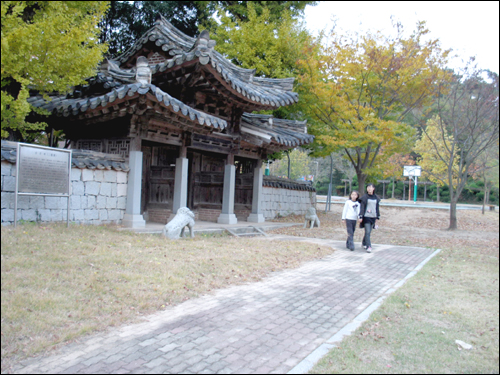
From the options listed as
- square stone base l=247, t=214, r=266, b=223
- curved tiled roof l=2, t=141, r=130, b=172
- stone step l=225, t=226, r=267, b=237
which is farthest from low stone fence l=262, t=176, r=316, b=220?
curved tiled roof l=2, t=141, r=130, b=172

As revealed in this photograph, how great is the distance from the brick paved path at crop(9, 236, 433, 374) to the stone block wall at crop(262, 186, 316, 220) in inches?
392

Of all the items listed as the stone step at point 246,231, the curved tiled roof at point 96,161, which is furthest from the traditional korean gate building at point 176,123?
the stone step at point 246,231

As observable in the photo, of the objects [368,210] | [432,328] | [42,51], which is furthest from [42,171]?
[368,210]

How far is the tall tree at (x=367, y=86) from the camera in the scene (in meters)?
16.4

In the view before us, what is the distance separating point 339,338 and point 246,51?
61.6 ft

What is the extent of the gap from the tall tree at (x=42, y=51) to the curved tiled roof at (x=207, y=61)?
2.44 m

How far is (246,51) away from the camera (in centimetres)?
2081

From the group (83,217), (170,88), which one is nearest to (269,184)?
(170,88)

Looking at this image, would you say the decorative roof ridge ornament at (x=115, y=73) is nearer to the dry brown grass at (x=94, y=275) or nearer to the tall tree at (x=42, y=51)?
the tall tree at (x=42, y=51)

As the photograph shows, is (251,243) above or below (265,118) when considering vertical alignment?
below

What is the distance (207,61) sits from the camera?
10.5 m

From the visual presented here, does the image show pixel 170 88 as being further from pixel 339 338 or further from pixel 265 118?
pixel 339 338

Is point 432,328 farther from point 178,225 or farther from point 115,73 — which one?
point 115,73

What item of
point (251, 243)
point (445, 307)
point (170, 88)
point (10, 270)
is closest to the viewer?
point (10, 270)
